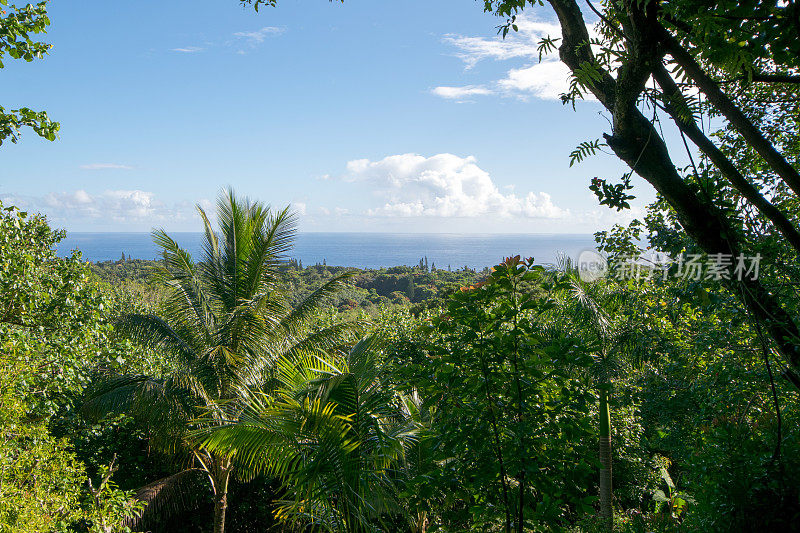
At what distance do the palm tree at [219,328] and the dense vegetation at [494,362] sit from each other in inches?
1.6

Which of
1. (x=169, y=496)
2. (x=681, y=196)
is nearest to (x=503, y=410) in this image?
(x=681, y=196)

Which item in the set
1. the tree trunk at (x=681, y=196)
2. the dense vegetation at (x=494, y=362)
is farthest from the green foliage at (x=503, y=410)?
the tree trunk at (x=681, y=196)

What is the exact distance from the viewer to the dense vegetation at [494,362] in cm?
204

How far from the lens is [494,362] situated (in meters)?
2.72

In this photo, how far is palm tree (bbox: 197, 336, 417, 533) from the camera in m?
3.54

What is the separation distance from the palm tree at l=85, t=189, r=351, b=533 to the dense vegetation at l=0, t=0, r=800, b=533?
0.04m

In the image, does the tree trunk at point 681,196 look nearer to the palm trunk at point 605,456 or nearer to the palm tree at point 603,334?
the palm tree at point 603,334

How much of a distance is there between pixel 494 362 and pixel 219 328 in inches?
257

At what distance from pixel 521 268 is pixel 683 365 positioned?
525cm

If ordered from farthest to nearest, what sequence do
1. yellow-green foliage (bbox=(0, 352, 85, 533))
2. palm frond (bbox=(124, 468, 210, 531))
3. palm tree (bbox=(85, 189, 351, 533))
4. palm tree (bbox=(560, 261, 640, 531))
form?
palm frond (bbox=(124, 468, 210, 531))
palm tree (bbox=(85, 189, 351, 533))
palm tree (bbox=(560, 261, 640, 531))
yellow-green foliage (bbox=(0, 352, 85, 533))

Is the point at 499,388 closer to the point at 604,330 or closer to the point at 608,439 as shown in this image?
the point at 604,330

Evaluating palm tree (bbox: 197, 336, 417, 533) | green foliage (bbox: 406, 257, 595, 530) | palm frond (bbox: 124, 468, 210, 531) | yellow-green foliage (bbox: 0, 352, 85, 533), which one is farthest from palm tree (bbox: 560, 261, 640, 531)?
palm frond (bbox: 124, 468, 210, 531)

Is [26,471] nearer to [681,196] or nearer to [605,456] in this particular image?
[681,196]

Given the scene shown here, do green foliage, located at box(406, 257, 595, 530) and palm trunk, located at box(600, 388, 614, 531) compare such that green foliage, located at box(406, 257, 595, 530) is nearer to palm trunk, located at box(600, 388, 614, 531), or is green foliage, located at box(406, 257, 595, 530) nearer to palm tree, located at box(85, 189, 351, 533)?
palm tree, located at box(85, 189, 351, 533)
